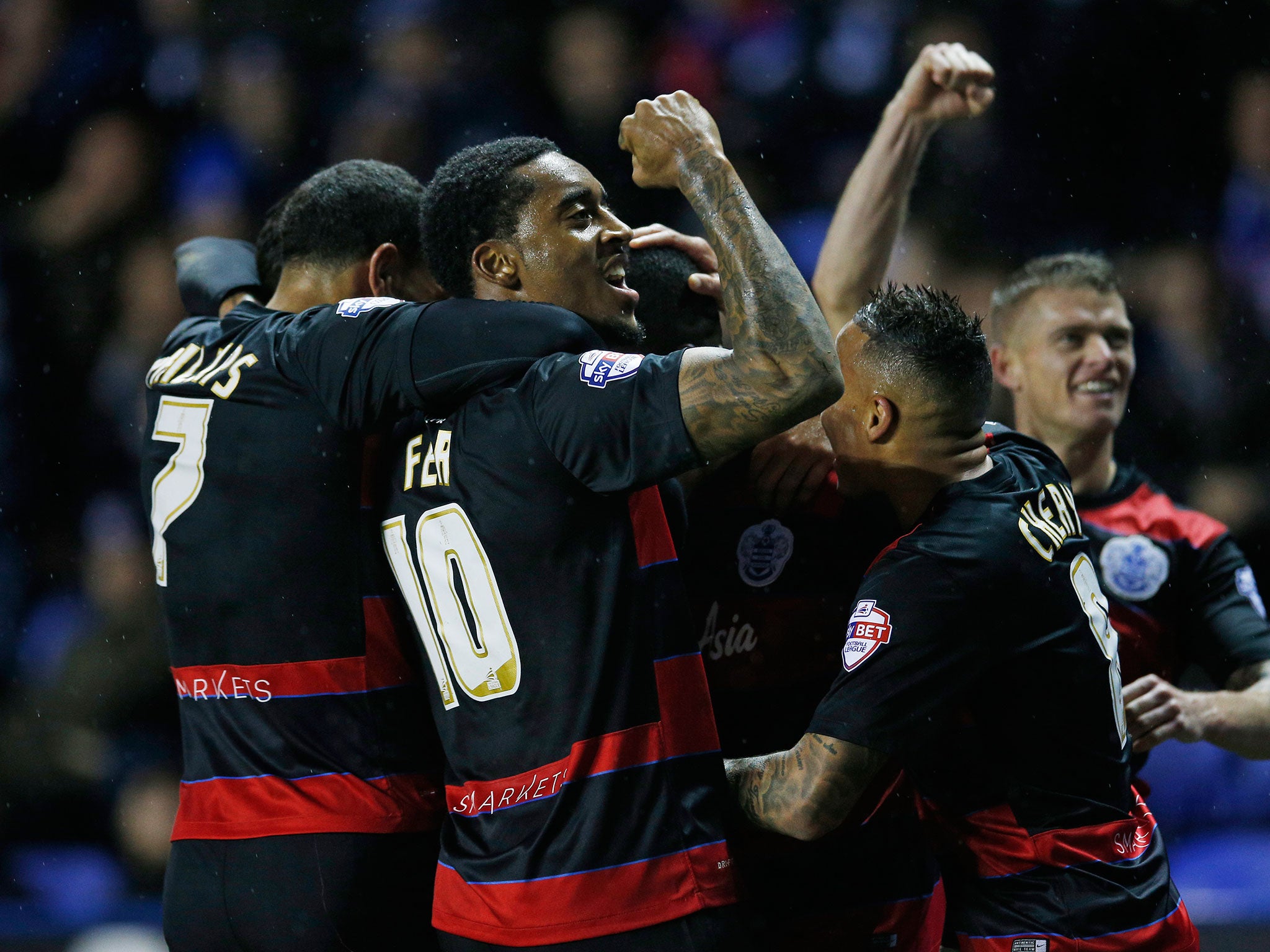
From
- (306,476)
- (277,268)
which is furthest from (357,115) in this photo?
(306,476)

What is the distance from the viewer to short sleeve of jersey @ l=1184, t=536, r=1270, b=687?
10.3 feet

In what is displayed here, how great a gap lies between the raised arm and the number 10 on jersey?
66.1 inches

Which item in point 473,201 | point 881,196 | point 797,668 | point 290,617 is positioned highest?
point 881,196

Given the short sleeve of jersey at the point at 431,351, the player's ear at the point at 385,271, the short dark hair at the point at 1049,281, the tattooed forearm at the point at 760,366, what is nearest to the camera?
the tattooed forearm at the point at 760,366

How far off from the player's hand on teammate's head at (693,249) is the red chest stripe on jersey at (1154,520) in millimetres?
1412

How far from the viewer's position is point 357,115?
609cm

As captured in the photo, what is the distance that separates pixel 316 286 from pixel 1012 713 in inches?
69.7

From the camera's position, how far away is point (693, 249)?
9.04ft

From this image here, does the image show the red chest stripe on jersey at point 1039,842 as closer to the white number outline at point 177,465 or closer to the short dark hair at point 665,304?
the short dark hair at point 665,304

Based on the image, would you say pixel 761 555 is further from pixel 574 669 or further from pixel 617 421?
pixel 617 421

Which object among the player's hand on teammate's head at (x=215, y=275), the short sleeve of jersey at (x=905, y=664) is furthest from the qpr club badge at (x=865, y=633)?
the player's hand on teammate's head at (x=215, y=275)

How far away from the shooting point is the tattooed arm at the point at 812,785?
206 centimetres

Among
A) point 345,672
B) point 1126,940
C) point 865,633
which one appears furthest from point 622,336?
point 1126,940

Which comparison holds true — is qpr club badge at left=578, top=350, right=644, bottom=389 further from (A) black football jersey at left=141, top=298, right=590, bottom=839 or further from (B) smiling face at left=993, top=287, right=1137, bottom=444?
(B) smiling face at left=993, top=287, right=1137, bottom=444
